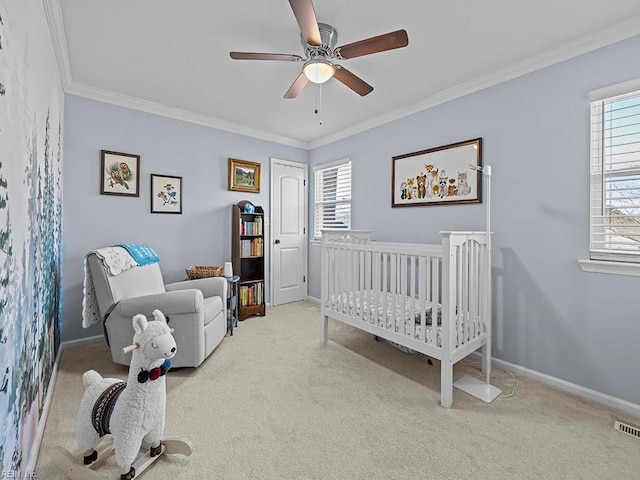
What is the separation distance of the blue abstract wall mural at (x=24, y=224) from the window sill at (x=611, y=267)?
9.77ft

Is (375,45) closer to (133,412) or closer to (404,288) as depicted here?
(404,288)

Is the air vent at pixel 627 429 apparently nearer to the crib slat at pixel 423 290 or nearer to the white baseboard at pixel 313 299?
the crib slat at pixel 423 290

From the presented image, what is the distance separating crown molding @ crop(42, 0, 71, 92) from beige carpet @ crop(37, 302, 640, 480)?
2295 millimetres

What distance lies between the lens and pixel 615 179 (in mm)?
1937

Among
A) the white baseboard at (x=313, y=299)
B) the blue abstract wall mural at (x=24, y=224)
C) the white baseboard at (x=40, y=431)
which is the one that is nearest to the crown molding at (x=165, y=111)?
the blue abstract wall mural at (x=24, y=224)

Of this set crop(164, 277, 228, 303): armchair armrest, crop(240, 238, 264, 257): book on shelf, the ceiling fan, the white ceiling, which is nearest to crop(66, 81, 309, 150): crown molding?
the white ceiling

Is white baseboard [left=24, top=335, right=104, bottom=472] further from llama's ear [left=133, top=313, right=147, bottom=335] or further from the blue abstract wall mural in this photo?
llama's ear [left=133, top=313, right=147, bottom=335]

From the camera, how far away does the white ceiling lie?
5.80 feet

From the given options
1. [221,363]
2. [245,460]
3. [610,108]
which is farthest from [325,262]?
[610,108]

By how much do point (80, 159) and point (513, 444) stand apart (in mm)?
3892

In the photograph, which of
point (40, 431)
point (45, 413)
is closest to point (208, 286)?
point (45, 413)

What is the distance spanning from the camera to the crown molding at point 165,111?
279 centimetres

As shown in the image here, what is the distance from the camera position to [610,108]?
1.95m

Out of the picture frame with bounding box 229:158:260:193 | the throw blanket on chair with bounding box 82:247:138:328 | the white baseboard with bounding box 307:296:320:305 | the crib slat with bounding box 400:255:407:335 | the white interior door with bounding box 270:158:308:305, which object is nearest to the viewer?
the crib slat with bounding box 400:255:407:335
